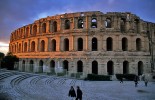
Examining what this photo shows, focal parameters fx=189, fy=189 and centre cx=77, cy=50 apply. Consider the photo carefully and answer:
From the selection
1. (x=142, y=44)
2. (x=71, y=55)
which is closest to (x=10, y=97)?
(x=71, y=55)

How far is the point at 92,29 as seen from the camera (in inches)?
1257

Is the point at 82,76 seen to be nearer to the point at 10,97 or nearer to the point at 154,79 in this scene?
the point at 154,79

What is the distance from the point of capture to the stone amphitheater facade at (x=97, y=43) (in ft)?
103

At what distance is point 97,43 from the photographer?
3175 centimetres

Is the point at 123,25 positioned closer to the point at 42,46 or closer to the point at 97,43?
A: the point at 97,43

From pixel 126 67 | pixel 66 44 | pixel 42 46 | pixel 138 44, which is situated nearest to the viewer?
pixel 126 67

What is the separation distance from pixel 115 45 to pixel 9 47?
31.8m

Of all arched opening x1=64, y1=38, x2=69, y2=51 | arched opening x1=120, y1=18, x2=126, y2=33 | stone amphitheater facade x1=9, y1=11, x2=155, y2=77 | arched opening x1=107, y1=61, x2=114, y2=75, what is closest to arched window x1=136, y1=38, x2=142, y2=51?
stone amphitheater facade x1=9, y1=11, x2=155, y2=77

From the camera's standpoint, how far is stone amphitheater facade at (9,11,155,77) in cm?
3128

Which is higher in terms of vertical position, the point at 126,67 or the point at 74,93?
the point at 126,67

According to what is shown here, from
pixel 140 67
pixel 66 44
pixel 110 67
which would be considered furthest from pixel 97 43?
pixel 140 67

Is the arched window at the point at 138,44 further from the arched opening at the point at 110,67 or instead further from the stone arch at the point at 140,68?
the arched opening at the point at 110,67

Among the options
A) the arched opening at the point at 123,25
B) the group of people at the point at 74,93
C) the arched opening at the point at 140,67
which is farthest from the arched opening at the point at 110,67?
the group of people at the point at 74,93

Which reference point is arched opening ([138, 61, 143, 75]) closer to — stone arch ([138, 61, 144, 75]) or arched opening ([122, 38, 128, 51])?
stone arch ([138, 61, 144, 75])
